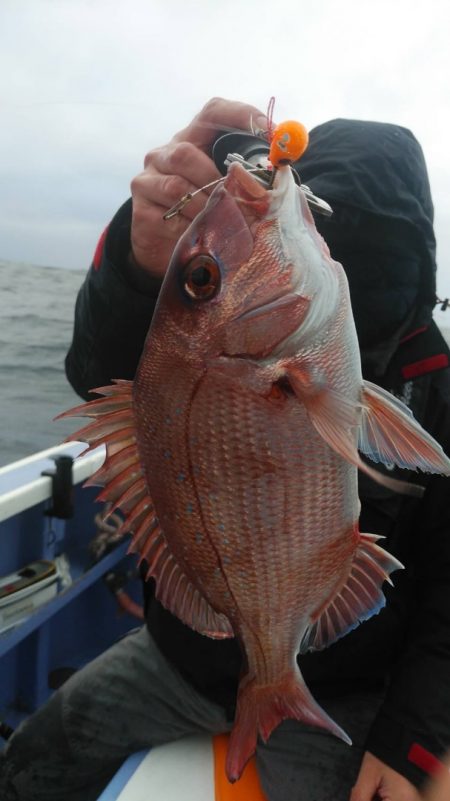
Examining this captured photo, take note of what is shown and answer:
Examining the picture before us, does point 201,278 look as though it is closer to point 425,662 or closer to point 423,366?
point 423,366

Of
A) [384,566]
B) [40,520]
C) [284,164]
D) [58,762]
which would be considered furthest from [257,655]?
[40,520]

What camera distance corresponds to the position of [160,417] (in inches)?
43.6

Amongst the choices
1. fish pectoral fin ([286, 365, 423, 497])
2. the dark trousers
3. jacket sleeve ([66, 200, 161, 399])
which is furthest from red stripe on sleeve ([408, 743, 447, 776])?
jacket sleeve ([66, 200, 161, 399])

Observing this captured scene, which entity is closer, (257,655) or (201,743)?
(257,655)

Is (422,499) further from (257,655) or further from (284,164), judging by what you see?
(284,164)

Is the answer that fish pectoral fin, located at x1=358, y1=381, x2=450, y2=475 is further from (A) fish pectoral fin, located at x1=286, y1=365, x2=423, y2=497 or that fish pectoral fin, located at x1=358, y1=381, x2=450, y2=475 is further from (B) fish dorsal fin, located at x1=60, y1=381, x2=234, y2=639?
(B) fish dorsal fin, located at x1=60, y1=381, x2=234, y2=639

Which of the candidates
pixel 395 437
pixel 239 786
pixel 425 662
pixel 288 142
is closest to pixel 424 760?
pixel 425 662

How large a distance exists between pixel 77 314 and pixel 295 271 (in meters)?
0.97

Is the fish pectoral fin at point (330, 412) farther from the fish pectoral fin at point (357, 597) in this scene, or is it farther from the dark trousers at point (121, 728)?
the dark trousers at point (121, 728)

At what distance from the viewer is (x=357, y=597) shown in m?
1.21

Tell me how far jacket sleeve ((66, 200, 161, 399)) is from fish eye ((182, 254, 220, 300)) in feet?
1.81

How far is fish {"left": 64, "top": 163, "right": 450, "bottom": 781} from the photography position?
3.44ft

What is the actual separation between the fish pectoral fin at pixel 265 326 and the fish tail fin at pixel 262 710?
678 mm

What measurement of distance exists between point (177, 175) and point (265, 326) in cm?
48
